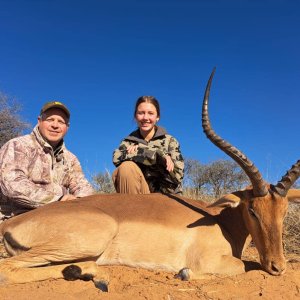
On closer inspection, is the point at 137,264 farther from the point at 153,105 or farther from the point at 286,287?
the point at 153,105

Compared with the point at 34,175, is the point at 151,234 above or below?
below

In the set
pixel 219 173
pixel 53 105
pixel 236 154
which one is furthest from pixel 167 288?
pixel 219 173

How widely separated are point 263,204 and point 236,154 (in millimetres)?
606

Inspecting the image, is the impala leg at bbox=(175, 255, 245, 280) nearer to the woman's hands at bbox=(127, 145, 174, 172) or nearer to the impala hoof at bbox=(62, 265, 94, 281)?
the impala hoof at bbox=(62, 265, 94, 281)

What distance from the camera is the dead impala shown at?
161 inches

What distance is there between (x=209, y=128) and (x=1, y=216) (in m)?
2.98

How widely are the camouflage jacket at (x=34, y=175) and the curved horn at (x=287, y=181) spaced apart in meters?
2.75

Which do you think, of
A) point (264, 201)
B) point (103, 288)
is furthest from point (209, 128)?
point (103, 288)

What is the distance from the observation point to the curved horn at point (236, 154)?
4.37m

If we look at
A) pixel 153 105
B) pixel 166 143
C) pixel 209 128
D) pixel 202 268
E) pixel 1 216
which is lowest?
pixel 202 268

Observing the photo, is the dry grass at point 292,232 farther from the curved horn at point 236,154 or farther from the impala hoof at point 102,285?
the impala hoof at point 102,285

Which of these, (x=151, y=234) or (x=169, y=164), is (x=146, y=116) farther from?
(x=151, y=234)

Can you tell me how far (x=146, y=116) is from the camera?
640 centimetres

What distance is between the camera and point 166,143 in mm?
6617
